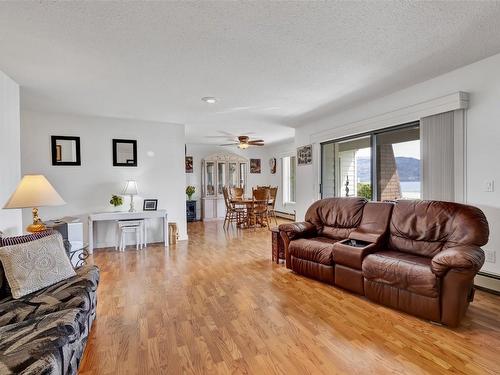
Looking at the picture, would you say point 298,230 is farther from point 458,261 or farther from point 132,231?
point 132,231

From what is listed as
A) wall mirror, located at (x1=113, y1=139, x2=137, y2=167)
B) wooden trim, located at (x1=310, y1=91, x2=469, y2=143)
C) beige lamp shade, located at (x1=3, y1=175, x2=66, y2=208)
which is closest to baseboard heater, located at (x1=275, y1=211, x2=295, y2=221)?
wooden trim, located at (x1=310, y1=91, x2=469, y2=143)

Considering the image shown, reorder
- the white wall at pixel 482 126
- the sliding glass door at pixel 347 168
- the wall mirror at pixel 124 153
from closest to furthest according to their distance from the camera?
the white wall at pixel 482 126 < the sliding glass door at pixel 347 168 < the wall mirror at pixel 124 153

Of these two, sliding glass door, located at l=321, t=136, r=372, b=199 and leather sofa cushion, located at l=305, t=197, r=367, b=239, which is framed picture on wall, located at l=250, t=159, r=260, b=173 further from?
leather sofa cushion, located at l=305, t=197, r=367, b=239

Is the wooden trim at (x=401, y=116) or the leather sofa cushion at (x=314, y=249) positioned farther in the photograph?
the leather sofa cushion at (x=314, y=249)

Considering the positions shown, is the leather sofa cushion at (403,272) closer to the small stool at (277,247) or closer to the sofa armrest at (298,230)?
the sofa armrest at (298,230)

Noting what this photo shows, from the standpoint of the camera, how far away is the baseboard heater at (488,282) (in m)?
2.79

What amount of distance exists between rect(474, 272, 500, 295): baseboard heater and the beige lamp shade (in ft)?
14.3

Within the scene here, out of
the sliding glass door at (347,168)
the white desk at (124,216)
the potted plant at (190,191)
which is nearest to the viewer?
the sliding glass door at (347,168)

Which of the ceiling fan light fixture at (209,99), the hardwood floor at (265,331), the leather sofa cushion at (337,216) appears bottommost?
the hardwood floor at (265,331)

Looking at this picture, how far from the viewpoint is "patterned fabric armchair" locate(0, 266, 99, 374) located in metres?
1.23

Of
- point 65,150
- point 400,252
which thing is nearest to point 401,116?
point 400,252

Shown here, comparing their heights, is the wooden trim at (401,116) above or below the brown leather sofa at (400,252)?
above

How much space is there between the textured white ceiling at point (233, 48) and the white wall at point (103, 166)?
27.8 inches

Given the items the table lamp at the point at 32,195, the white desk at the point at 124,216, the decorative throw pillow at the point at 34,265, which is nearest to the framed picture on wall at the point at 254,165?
the white desk at the point at 124,216
